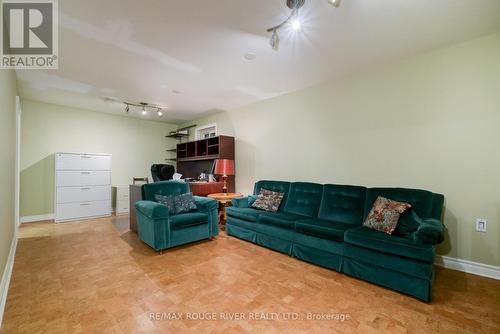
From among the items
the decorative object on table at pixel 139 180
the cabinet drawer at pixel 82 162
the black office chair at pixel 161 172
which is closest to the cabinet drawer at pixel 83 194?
the cabinet drawer at pixel 82 162

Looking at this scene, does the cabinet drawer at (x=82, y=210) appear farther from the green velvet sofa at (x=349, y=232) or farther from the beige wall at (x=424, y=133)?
the beige wall at (x=424, y=133)

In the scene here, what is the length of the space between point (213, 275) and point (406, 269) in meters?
1.82

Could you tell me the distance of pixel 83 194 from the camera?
4891 millimetres

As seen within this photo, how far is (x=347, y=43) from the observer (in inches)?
95.8

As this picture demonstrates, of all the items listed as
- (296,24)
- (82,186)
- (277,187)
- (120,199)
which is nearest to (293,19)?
(296,24)

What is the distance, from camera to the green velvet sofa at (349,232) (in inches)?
77.2

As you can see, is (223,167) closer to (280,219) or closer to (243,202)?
(243,202)

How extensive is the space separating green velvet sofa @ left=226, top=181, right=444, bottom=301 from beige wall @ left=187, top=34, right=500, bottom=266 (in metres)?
0.34

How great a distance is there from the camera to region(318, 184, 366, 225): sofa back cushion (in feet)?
9.21

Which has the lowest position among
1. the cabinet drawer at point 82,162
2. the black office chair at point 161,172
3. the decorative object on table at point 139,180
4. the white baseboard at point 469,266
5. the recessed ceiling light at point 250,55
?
the white baseboard at point 469,266

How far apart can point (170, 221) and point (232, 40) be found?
2.33 metres

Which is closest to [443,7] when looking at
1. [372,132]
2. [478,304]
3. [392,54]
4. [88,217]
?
[392,54]

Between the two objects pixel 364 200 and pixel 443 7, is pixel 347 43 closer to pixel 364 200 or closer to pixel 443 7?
pixel 443 7

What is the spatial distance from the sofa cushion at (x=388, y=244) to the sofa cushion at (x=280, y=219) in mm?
708
